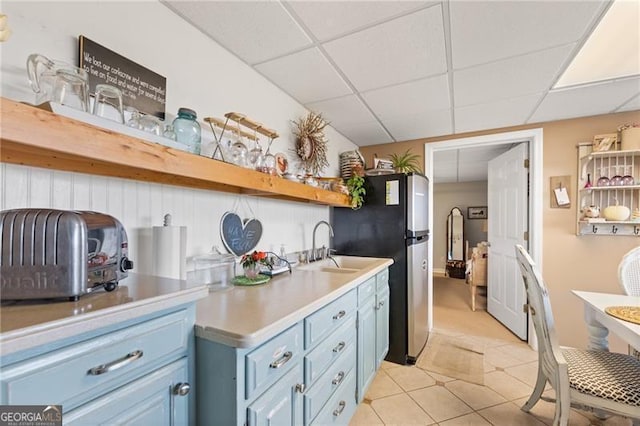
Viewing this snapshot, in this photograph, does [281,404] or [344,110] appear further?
[344,110]

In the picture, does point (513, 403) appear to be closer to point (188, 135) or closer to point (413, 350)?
point (413, 350)

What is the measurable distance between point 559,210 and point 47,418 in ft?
11.7

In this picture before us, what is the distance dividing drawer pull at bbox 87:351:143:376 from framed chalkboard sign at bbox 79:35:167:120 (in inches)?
37.5

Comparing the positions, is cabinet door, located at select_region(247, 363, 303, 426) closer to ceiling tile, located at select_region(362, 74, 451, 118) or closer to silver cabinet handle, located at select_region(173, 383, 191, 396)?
silver cabinet handle, located at select_region(173, 383, 191, 396)

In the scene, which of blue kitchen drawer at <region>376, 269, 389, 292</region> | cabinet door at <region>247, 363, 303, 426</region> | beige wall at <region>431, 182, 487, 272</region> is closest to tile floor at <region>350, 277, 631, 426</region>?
blue kitchen drawer at <region>376, 269, 389, 292</region>

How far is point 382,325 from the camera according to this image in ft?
7.22

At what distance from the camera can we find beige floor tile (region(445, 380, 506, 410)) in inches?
74.2

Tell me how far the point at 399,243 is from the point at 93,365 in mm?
2201

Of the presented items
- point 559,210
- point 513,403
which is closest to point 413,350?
point 513,403

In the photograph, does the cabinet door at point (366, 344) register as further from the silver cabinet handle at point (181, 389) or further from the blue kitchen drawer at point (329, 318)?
the silver cabinet handle at point (181, 389)

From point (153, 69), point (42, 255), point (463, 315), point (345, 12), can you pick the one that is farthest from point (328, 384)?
point (463, 315)

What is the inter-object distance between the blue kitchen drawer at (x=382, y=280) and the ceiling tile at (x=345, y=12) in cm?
165

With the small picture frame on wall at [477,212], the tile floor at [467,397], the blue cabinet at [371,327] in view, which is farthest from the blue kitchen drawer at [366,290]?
the small picture frame on wall at [477,212]

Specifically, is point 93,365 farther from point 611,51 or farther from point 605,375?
point 611,51
